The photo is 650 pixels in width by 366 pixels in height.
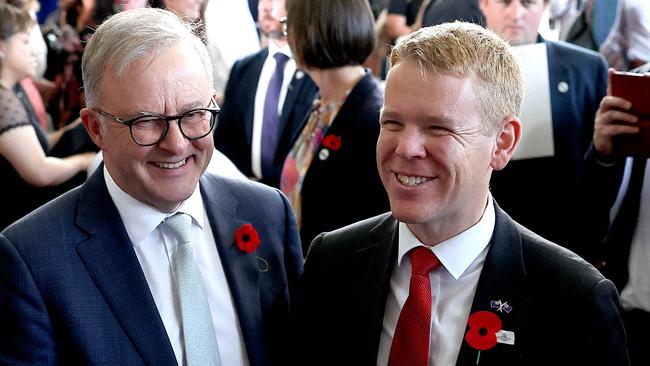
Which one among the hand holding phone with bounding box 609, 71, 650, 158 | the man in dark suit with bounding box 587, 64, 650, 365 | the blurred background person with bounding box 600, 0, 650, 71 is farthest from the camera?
the blurred background person with bounding box 600, 0, 650, 71

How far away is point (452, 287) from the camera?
187 cm

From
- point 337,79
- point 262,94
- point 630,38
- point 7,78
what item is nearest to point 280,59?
point 262,94

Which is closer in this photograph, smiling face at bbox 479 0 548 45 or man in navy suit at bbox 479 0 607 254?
man in navy suit at bbox 479 0 607 254

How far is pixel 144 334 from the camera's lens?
6.17 ft

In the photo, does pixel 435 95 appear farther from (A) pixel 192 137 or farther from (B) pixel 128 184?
(B) pixel 128 184

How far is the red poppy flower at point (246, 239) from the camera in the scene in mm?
2109

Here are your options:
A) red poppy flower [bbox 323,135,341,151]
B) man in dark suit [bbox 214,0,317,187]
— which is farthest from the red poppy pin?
man in dark suit [bbox 214,0,317,187]

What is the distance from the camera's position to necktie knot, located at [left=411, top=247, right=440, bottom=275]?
185 cm

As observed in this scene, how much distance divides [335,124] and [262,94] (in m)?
1.00

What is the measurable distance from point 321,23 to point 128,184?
4.42ft

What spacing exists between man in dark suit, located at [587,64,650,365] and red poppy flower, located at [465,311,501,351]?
1.10 m

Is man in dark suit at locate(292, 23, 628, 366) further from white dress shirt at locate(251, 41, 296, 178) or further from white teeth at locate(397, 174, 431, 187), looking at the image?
white dress shirt at locate(251, 41, 296, 178)

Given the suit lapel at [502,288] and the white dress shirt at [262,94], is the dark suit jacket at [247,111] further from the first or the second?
the suit lapel at [502,288]

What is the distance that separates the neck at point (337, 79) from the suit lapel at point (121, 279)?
134 centimetres
